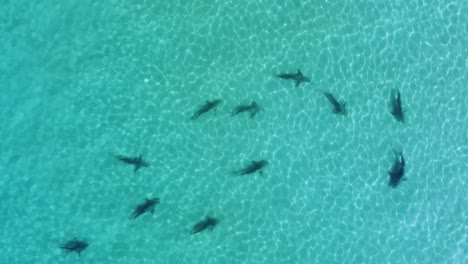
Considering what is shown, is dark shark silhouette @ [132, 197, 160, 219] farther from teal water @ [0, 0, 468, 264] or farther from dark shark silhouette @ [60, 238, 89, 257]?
dark shark silhouette @ [60, 238, 89, 257]

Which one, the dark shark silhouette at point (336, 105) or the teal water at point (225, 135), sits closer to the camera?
the teal water at point (225, 135)

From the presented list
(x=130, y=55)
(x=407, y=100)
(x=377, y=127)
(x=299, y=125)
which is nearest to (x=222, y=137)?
(x=299, y=125)

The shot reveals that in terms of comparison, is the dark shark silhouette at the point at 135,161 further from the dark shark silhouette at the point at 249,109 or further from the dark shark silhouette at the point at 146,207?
the dark shark silhouette at the point at 249,109

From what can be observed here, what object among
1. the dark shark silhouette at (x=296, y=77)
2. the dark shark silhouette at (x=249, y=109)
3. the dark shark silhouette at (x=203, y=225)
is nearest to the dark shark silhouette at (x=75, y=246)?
the dark shark silhouette at (x=203, y=225)

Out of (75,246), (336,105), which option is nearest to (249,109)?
(336,105)

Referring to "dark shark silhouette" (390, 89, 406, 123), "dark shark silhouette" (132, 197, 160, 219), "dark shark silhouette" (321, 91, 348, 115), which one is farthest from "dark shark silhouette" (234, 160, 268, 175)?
"dark shark silhouette" (390, 89, 406, 123)

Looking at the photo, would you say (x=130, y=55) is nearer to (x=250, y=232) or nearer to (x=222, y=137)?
(x=222, y=137)

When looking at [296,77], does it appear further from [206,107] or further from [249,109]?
[206,107]
